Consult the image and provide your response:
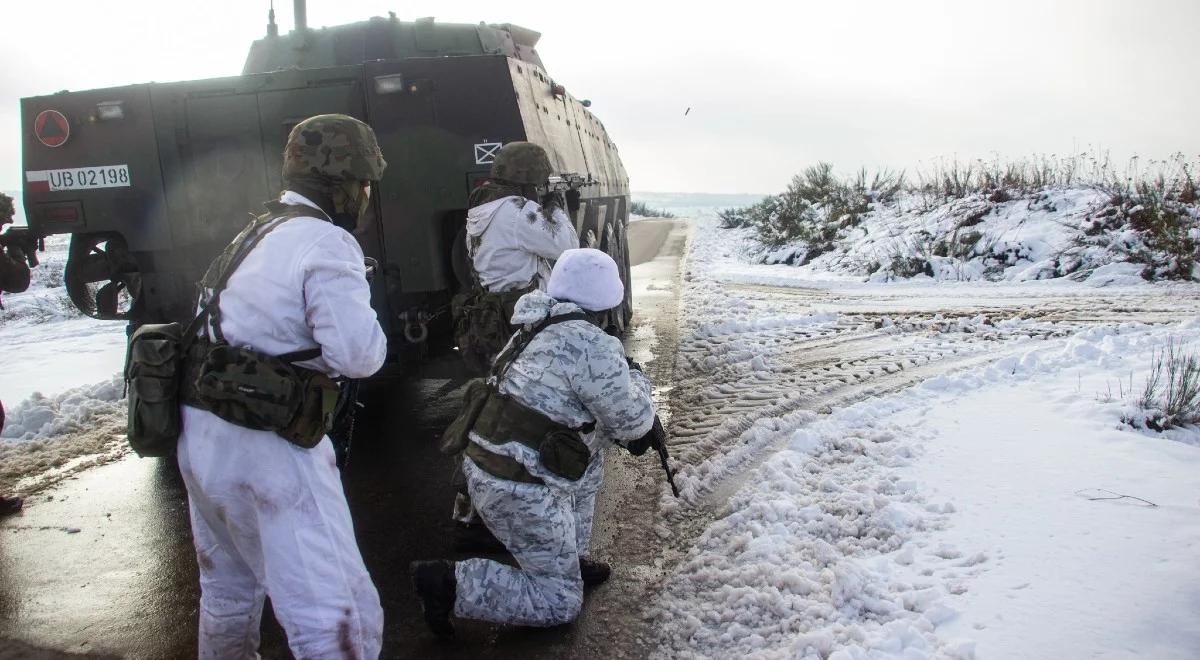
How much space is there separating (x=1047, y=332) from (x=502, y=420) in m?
5.32

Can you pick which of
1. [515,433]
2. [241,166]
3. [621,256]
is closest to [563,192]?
[241,166]

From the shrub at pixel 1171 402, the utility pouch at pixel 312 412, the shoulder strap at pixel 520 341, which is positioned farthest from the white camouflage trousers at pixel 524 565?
the shrub at pixel 1171 402

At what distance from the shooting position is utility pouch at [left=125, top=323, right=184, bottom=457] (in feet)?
7.39

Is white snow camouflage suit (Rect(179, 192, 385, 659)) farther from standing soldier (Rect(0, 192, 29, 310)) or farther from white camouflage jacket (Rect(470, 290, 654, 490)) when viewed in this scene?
standing soldier (Rect(0, 192, 29, 310))

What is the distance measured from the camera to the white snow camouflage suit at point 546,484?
2842mm

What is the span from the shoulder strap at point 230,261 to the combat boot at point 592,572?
55.2 inches

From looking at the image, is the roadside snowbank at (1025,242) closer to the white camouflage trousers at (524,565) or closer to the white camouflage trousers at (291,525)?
the white camouflage trousers at (524,565)

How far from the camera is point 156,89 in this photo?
15.9 ft

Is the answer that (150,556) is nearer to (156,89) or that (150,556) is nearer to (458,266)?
(458,266)

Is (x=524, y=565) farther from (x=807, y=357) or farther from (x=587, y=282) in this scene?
(x=807, y=357)

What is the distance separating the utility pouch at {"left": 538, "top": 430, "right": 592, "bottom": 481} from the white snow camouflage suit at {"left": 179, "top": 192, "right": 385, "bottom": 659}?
0.72m

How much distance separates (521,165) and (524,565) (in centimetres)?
208

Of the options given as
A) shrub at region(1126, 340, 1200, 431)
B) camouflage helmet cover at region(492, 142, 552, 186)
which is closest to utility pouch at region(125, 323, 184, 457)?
camouflage helmet cover at region(492, 142, 552, 186)

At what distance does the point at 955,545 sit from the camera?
Result: 3010 millimetres
